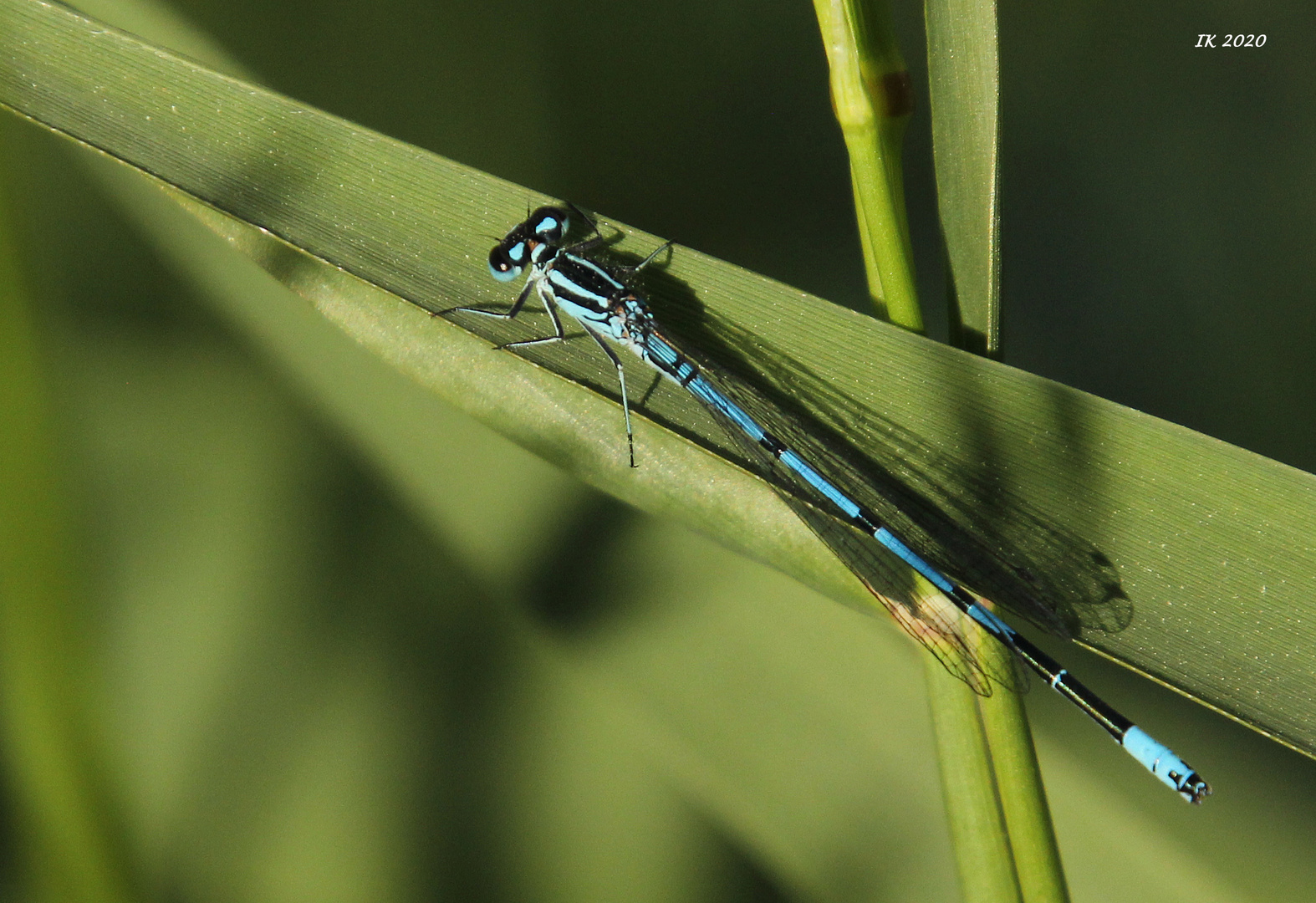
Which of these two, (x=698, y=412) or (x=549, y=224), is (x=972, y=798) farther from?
(x=549, y=224)

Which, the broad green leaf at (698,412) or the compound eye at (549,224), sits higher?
the compound eye at (549,224)

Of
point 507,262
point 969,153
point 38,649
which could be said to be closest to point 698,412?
point 507,262

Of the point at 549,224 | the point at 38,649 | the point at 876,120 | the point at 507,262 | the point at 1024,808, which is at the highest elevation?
the point at 549,224

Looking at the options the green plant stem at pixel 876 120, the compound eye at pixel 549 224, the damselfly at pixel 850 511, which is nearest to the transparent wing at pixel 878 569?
the damselfly at pixel 850 511

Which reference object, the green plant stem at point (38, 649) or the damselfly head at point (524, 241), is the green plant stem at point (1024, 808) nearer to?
the damselfly head at point (524, 241)

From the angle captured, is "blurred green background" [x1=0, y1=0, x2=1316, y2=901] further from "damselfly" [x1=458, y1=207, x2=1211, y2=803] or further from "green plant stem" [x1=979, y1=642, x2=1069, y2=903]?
"green plant stem" [x1=979, y1=642, x2=1069, y2=903]

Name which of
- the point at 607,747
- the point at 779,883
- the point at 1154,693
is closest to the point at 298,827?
the point at 607,747
